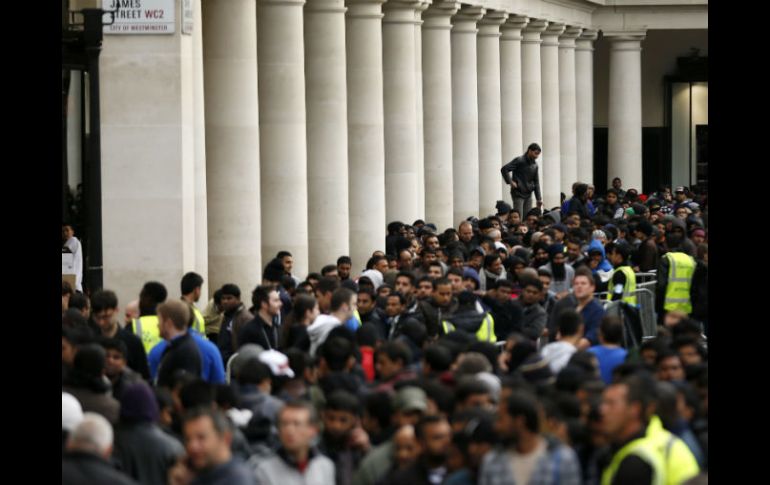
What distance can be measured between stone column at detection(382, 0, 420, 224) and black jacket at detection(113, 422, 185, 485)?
26.4 metres

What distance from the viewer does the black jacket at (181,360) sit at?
16.0 m

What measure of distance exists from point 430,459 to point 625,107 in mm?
48787

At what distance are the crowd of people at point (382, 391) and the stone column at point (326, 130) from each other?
12.0 metres

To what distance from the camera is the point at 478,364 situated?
14.2 meters

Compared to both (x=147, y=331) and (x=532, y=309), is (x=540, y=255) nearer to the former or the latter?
(x=532, y=309)

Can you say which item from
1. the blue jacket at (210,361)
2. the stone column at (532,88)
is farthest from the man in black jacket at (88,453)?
the stone column at (532,88)

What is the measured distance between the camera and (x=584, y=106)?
5766 centimetres

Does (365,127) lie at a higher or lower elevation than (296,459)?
higher

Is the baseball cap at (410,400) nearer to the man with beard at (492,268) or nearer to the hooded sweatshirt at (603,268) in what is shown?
the hooded sweatshirt at (603,268)

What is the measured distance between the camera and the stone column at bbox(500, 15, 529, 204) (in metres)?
49.5

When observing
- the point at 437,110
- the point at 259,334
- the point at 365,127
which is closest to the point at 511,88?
the point at 437,110

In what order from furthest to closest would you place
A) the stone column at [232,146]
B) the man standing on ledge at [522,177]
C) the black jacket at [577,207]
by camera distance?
the man standing on ledge at [522,177] < the black jacket at [577,207] < the stone column at [232,146]

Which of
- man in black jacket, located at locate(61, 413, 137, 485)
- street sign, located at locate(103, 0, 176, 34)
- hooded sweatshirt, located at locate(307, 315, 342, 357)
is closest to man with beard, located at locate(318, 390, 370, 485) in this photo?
man in black jacket, located at locate(61, 413, 137, 485)
